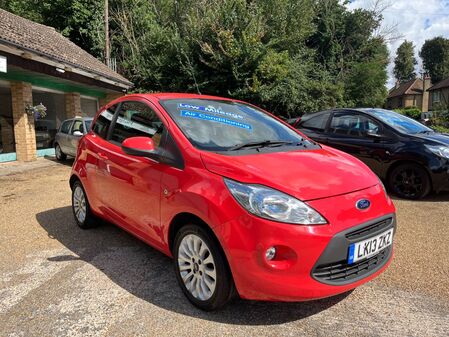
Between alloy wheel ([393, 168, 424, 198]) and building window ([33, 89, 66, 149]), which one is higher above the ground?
building window ([33, 89, 66, 149])

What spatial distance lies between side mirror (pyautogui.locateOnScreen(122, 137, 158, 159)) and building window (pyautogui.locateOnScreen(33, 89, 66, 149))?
11375 millimetres

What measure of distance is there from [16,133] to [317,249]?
12.3 m

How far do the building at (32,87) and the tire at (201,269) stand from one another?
357 inches

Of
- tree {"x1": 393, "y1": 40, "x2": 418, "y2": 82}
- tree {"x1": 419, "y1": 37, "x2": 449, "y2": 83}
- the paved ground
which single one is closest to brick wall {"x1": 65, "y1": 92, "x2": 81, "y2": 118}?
the paved ground

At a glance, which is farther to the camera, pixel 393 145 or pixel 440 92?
pixel 440 92

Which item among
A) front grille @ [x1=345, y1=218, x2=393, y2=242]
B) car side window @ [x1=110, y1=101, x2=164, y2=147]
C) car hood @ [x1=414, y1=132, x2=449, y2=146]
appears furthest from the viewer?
car hood @ [x1=414, y1=132, x2=449, y2=146]

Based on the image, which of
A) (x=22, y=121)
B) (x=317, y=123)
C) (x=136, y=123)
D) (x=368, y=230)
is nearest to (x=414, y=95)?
(x=317, y=123)

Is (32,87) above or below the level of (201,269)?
above

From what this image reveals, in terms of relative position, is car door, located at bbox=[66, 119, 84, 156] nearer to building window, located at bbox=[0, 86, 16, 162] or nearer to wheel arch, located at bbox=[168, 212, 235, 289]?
building window, located at bbox=[0, 86, 16, 162]

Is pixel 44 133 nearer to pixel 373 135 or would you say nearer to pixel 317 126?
pixel 317 126

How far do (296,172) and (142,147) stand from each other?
50.7 inches

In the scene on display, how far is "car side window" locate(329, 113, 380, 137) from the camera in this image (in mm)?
6746

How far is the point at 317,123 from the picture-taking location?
7586 mm

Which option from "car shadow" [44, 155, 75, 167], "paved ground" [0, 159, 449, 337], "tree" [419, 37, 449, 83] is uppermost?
"tree" [419, 37, 449, 83]
